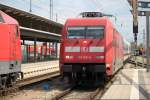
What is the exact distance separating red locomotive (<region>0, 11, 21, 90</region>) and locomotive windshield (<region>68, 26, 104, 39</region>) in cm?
282

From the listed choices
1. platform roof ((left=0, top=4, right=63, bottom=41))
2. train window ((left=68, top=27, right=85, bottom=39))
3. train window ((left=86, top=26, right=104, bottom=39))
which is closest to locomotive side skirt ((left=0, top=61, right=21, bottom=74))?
train window ((left=68, top=27, right=85, bottom=39))

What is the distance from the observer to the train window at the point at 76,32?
66.8ft

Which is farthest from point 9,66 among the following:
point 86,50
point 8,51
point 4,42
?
point 86,50

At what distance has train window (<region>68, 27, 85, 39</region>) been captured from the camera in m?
20.4

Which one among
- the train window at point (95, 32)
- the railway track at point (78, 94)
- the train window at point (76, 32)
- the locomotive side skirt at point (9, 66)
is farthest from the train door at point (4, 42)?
the train window at point (95, 32)

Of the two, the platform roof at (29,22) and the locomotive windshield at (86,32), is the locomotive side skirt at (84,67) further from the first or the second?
the platform roof at (29,22)

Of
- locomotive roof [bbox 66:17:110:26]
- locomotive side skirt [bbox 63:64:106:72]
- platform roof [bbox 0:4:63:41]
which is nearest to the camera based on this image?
locomotive side skirt [bbox 63:64:106:72]

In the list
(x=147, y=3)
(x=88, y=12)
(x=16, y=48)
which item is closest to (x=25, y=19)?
(x=147, y=3)

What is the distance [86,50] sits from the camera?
20000mm

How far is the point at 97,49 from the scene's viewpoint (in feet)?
65.5

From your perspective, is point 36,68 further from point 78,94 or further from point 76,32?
point 78,94

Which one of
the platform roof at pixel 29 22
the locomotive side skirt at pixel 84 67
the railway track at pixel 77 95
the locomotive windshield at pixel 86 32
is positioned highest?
the platform roof at pixel 29 22

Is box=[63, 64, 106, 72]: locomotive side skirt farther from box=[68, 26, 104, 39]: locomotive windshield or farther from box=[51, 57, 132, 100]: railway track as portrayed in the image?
box=[68, 26, 104, 39]: locomotive windshield

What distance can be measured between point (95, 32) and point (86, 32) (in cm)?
44
